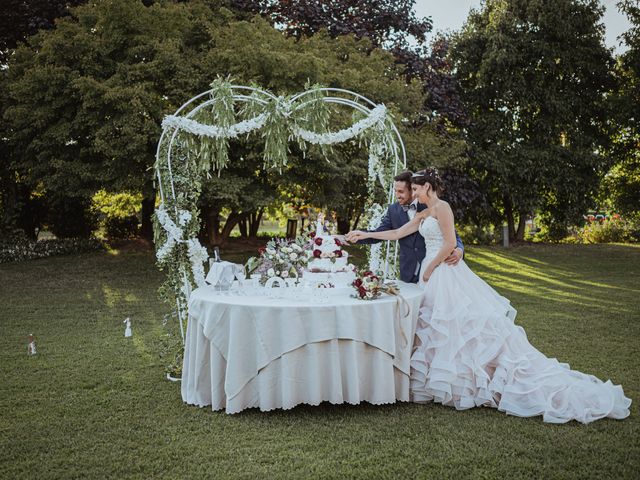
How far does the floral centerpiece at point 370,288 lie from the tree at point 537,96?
49.4 feet

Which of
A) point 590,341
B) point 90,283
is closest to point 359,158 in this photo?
point 90,283

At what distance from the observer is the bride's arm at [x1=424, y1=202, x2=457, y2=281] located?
5.36m

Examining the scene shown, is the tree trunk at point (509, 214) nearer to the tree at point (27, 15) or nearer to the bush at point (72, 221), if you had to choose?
the bush at point (72, 221)

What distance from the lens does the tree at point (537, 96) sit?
1905 centimetres

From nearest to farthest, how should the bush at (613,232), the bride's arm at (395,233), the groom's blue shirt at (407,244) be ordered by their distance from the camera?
the bride's arm at (395,233)
the groom's blue shirt at (407,244)
the bush at (613,232)

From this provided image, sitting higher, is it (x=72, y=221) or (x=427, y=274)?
(x=72, y=221)

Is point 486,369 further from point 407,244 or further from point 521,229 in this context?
point 521,229

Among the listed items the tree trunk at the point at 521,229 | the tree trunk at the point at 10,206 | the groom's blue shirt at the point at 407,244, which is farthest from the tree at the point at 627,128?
the tree trunk at the point at 10,206

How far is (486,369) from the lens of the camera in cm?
513

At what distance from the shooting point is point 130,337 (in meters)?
7.98

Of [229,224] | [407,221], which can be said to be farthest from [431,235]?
[229,224]

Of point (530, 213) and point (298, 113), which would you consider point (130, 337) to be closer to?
point (298, 113)

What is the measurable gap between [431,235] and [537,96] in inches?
632

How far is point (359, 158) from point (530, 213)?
9.00m
